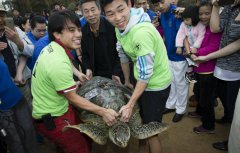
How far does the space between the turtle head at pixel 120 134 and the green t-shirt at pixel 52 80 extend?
45cm

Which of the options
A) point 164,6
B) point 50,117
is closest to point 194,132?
point 164,6

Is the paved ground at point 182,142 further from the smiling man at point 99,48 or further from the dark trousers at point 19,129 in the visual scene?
the dark trousers at point 19,129

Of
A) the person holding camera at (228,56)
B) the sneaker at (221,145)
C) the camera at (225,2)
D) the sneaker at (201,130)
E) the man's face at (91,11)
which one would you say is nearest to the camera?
the camera at (225,2)

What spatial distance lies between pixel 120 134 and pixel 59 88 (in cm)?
59

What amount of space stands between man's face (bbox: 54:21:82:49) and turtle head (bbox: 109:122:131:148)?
0.73 meters

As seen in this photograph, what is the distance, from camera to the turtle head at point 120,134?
1.82 metres

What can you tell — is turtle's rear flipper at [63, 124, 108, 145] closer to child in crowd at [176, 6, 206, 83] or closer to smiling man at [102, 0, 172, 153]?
smiling man at [102, 0, 172, 153]

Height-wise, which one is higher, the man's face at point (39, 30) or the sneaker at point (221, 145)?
the man's face at point (39, 30)

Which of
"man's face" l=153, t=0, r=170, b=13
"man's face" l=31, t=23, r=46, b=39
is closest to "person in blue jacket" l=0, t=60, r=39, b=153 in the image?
"man's face" l=31, t=23, r=46, b=39

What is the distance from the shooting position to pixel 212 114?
298 cm

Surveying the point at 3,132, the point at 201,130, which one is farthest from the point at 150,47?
the point at 201,130

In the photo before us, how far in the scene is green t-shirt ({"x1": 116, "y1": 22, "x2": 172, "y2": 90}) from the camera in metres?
1.74

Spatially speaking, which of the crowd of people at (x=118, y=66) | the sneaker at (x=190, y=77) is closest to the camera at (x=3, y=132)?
the crowd of people at (x=118, y=66)

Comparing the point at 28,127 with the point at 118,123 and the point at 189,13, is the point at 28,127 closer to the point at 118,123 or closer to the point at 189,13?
the point at 118,123
